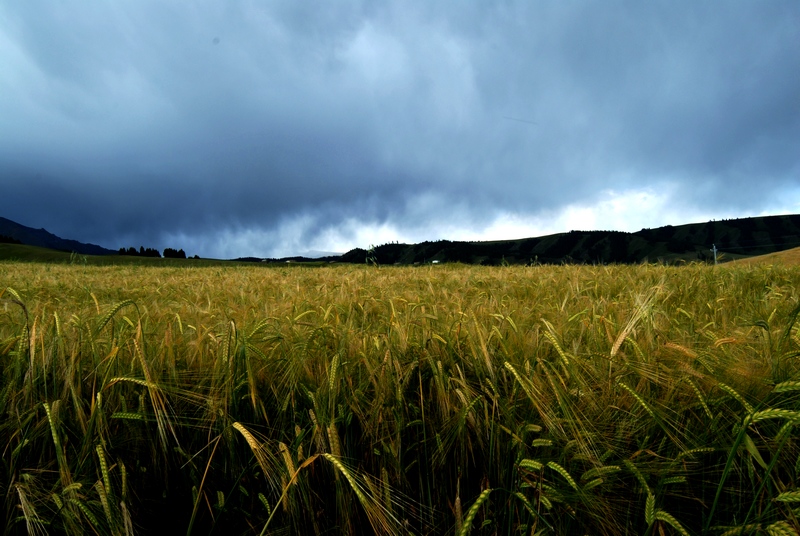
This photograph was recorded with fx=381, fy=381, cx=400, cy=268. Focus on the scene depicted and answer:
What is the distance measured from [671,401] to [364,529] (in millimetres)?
1032

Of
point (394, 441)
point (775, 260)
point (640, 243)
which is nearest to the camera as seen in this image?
point (394, 441)

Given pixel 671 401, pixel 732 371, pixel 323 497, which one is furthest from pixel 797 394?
pixel 323 497

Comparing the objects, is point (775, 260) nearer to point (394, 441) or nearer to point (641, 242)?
point (394, 441)

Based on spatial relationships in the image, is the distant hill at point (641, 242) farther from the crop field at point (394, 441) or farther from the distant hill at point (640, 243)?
the crop field at point (394, 441)

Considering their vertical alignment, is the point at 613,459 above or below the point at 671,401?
below

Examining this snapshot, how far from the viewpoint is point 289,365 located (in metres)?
1.37

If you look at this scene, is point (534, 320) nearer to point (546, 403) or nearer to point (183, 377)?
point (546, 403)

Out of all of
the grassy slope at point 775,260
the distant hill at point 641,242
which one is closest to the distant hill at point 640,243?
the distant hill at point 641,242

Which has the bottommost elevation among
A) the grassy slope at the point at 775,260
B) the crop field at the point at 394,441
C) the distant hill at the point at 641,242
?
the crop field at the point at 394,441

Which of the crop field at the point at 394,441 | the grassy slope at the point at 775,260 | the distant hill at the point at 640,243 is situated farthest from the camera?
the distant hill at the point at 640,243

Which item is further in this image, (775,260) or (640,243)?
(640,243)

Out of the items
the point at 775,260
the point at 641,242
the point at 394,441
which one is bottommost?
the point at 394,441

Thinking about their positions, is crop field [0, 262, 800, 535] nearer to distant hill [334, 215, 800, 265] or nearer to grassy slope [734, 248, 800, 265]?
grassy slope [734, 248, 800, 265]

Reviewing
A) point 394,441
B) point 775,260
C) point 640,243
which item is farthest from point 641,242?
point 394,441
